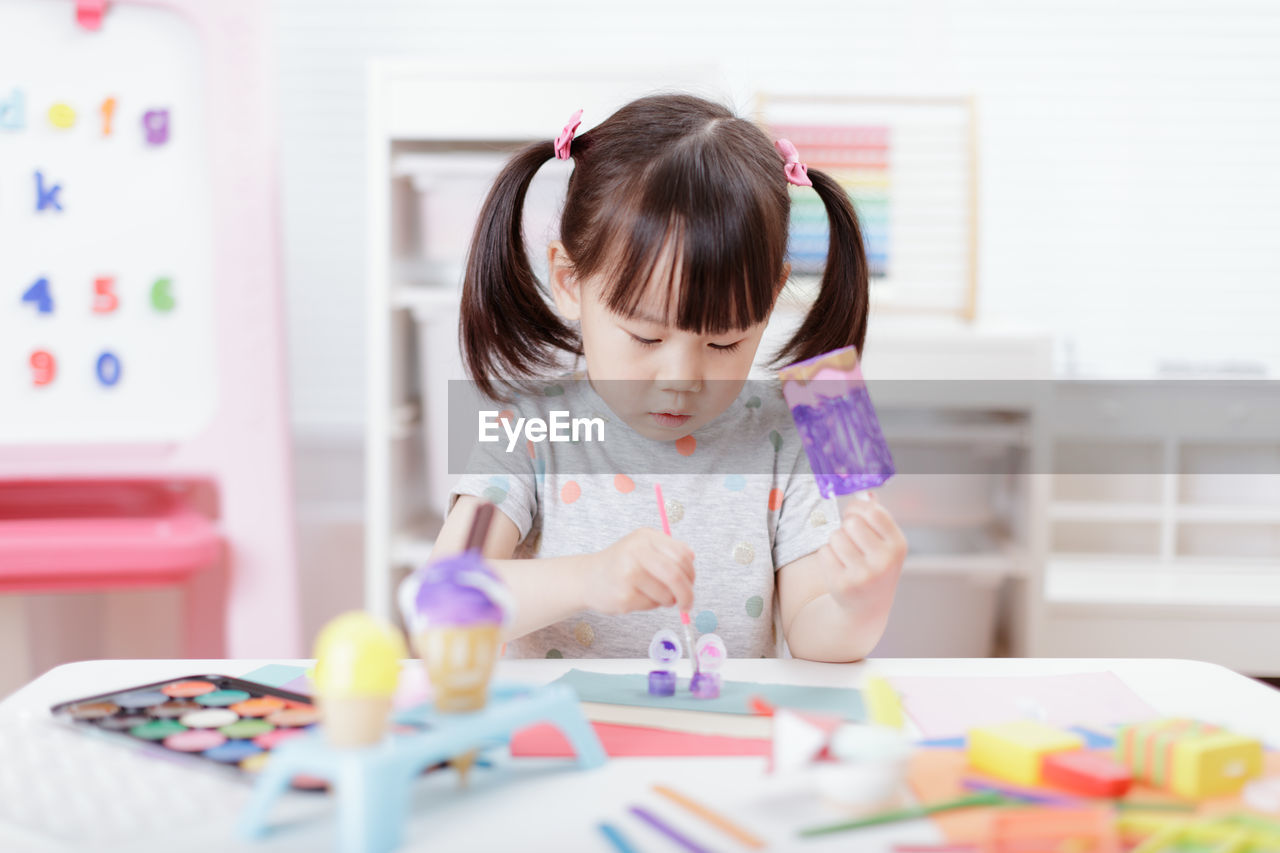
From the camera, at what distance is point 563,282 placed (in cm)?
92

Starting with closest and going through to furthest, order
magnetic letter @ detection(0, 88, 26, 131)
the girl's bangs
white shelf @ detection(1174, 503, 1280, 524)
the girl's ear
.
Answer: the girl's bangs
the girl's ear
magnetic letter @ detection(0, 88, 26, 131)
white shelf @ detection(1174, 503, 1280, 524)

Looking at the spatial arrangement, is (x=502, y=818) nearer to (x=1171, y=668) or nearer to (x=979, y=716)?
(x=979, y=716)

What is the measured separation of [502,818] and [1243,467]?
1888 millimetres

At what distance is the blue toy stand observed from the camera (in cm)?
43

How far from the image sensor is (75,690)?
661mm

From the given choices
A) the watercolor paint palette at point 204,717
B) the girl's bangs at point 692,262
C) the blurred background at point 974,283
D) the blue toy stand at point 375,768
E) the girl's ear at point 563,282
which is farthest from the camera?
the blurred background at point 974,283

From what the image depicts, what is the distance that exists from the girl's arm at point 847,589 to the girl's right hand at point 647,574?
0.33 feet

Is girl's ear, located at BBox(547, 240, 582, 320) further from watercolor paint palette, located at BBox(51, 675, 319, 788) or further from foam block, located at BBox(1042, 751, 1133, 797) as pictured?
foam block, located at BBox(1042, 751, 1133, 797)

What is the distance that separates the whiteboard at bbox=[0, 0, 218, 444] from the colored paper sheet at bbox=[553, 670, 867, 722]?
96 centimetres

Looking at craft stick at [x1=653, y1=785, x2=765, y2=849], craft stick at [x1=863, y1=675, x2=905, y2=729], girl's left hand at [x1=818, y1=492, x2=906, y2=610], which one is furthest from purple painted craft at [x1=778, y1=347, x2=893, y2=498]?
craft stick at [x1=653, y1=785, x2=765, y2=849]

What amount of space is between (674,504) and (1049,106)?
1371mm

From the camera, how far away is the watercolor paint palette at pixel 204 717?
1.78ft

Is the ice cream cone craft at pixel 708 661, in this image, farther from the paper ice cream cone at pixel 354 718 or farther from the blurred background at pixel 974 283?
the blurred background at pixel 974 283

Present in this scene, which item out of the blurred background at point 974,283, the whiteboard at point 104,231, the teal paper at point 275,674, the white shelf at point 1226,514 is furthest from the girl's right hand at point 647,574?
the white shelf at point 1226,514
